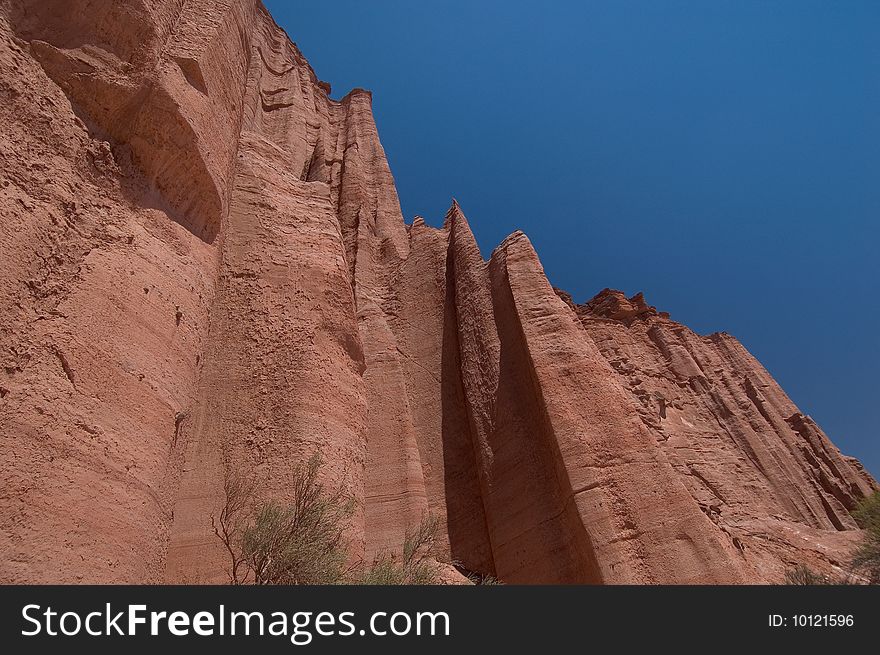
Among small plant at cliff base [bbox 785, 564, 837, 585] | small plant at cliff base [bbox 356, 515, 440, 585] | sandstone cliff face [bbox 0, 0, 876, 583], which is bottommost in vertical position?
small plant at cliff base [bbox 785, 564, 837, 585]

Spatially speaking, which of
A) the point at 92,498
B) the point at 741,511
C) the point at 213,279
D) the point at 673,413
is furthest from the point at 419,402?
the point at 673,413

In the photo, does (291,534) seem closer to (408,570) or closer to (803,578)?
(408,570)

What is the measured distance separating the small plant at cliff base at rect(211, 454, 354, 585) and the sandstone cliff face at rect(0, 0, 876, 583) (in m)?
0.42

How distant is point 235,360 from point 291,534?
3.58 metres

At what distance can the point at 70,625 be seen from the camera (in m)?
3.60

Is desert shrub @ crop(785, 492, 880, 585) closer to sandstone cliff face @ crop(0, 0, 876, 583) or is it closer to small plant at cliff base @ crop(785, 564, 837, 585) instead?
small plant at cliff base @ crop(785, 564, 837, 585)

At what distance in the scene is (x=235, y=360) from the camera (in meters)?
9.05

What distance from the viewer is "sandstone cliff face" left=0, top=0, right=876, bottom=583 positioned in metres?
5.53

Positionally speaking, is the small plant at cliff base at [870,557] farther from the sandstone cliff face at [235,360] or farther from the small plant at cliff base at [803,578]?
the small plant at cliff base at [803,578]

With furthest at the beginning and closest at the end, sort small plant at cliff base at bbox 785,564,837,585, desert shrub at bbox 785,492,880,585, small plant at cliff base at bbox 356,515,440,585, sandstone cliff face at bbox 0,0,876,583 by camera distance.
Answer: desert shrub at bbox 785,492,880,585, small plant at cliff base at bbox 785,564,837,585, small plant at cliff base at bbox 356,515,440,585, sandstone cliff face at bbox 0,0,876,583

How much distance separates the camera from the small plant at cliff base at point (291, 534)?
6109 mm

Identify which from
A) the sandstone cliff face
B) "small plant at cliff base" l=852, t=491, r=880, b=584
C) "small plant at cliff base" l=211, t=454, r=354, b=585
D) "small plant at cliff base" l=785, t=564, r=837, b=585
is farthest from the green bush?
"small plant at cliff base" l=852, t=491, r=880, b=584

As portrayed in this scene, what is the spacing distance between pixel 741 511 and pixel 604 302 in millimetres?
15763

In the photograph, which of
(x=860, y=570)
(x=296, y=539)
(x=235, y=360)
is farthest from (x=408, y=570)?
(x=860, y=570)
